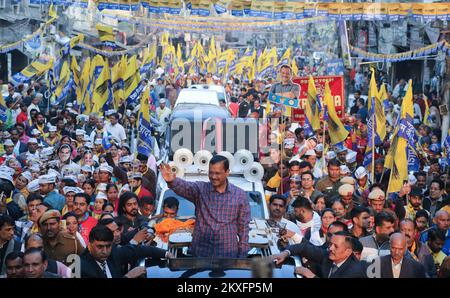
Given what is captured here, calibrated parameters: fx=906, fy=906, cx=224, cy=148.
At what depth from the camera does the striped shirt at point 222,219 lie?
22.7 ft

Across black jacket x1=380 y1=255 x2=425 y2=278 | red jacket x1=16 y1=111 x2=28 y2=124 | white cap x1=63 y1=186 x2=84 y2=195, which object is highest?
white cap x1=63 y1=186 x2=84 y2=195

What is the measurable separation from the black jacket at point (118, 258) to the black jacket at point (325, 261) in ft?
3.58

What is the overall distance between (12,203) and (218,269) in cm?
300

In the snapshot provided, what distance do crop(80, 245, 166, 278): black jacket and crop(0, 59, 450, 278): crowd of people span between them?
1 centimetres

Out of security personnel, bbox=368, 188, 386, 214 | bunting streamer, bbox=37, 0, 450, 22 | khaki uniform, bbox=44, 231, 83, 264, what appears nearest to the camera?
khaki uniform, bbox=44, 231, 83, 264

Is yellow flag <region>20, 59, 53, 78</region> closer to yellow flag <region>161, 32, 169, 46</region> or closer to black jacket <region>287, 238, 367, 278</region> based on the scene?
black jacket <region>287, 238, 367, 278</region>

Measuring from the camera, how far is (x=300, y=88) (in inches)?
599

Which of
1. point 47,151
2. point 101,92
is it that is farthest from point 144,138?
point 101,92

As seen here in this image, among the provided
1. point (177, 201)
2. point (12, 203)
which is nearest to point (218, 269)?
point (177, 201)

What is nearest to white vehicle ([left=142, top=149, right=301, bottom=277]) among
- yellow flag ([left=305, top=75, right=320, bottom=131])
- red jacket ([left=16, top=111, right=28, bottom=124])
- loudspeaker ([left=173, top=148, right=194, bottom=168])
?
loudspeaker ([left=173, top=148, right=194, bottom=168])

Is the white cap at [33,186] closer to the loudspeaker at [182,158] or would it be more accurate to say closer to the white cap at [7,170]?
the white cap at [7,170]

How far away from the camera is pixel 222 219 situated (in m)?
6.92

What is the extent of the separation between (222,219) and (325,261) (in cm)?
92

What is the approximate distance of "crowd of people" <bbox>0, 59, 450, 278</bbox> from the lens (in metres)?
6.91
